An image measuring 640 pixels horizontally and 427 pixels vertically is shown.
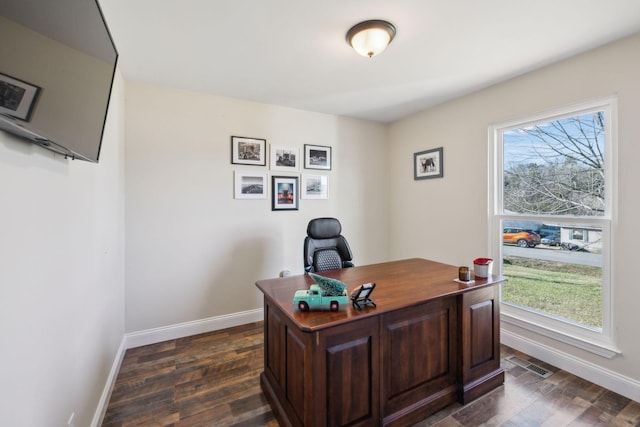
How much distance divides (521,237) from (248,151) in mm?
2965

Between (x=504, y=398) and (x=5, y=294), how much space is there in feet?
8.91

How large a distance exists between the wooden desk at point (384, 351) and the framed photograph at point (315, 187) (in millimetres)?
1610

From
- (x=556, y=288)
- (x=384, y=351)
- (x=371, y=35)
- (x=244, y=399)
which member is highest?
(x=371, y=35)

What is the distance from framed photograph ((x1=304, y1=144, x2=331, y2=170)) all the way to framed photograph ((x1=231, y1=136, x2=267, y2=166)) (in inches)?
21.8

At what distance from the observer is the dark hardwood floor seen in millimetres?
1723

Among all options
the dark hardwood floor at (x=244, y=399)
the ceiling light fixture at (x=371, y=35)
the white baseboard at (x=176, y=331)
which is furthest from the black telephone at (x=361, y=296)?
the white baseboard at (x=176, y=331)

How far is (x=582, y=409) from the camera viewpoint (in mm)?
1809

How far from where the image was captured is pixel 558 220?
2.35 meters

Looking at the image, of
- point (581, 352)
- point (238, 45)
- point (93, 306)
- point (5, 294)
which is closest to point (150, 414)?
point (93, 306)

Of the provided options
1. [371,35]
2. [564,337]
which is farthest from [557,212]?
[371,35]

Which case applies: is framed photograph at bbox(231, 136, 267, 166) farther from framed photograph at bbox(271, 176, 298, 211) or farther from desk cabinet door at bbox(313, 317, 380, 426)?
desk cabinet door at bbox(313, 317, 380, 426)

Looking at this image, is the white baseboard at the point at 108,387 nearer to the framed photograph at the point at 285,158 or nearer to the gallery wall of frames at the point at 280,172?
the gallery wall of frames at the point at 280,172

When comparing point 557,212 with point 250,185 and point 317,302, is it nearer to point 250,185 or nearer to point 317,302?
point 317,302

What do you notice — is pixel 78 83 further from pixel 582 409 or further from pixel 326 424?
pixel 582 409
